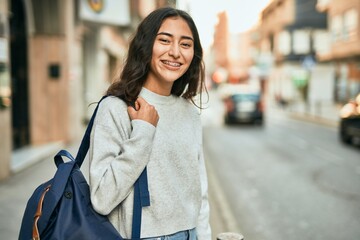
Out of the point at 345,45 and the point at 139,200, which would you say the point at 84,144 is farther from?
the point at 345,45

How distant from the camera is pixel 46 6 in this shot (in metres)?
10.6

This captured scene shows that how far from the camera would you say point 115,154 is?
1.65 metres

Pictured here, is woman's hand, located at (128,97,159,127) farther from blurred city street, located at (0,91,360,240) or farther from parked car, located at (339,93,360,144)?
parked car, located at (339,93,360,144)

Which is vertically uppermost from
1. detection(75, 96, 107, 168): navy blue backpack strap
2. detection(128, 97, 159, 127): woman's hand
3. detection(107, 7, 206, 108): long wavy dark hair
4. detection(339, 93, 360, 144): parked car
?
detection(107, 7, 206, 108): long wavy dark hair

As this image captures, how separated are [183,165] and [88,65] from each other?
576 inches

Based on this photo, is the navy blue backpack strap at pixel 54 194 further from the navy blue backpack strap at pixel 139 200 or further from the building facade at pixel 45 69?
the building facade at pixel 45 69

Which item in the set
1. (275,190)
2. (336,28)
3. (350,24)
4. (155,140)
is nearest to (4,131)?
(275,190)

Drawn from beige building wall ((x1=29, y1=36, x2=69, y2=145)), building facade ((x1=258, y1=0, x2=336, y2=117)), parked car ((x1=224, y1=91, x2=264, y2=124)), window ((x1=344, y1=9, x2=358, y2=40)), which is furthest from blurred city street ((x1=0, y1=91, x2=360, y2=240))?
building facade ((x1=258, y1=0, x2=336, y2=117))

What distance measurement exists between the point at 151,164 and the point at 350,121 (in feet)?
38.4

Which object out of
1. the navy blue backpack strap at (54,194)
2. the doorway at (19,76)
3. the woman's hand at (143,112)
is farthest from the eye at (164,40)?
the doorway at (19,76)

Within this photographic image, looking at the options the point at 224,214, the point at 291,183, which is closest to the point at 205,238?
the point at 224,214

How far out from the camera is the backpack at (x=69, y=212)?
1560 mm

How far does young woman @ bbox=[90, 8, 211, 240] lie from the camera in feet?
5.31

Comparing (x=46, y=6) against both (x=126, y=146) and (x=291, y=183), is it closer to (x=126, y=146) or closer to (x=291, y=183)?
(x=291, y=183)
